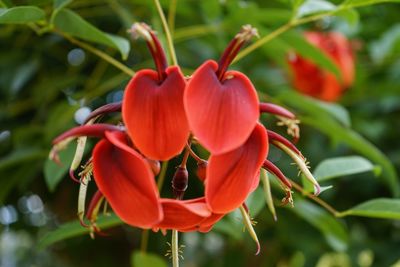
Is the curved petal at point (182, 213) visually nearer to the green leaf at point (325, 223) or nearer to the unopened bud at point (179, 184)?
the unopened bud at point (179, 184)

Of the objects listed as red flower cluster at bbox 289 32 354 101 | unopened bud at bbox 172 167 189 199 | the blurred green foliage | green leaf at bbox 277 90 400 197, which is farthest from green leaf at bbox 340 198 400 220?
red flower cluster at bbox 289 32 354 101

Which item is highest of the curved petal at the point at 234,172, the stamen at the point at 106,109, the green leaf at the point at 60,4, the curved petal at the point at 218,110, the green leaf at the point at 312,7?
the curved petal at the point at 218,110

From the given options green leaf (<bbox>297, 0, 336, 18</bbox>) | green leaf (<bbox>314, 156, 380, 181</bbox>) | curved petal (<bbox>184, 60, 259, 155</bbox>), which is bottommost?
green leaf (<bbox>314, 156, 380, 181</bbox>)

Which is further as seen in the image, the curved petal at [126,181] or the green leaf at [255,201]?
the green leaf at [255,201]

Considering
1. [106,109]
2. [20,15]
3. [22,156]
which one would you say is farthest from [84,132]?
[22,156]

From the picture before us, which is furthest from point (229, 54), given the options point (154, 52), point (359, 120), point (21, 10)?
point (359, 120)

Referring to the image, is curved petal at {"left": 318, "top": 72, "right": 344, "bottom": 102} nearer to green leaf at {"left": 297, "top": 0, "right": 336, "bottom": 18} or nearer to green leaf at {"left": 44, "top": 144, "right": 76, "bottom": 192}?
green leaf at {"left": 297, "top": 0, "right": 336, "bottom": 18}

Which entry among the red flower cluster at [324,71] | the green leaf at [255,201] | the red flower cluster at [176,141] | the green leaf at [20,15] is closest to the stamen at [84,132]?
the red flower cluster at [176,141]
